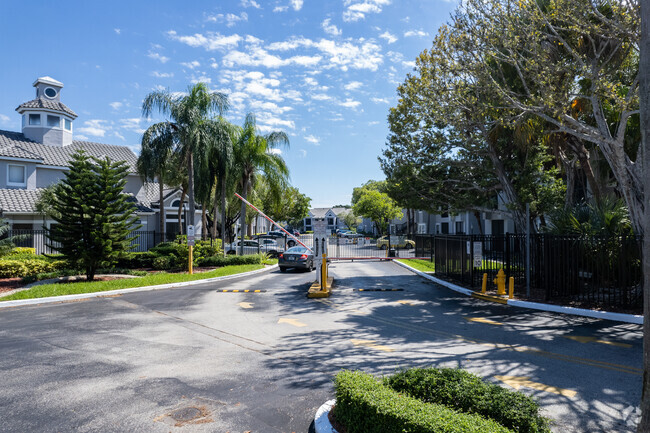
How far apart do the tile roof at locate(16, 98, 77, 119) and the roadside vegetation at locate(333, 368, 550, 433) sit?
A: 34.1 meters

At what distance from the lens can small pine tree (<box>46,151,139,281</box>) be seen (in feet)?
51.7

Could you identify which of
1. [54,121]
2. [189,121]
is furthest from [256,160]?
[54,121]

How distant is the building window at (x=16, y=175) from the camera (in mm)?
26150

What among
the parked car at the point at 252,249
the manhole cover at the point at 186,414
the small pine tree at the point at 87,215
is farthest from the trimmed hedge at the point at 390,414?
the parked car at the point at 252,249

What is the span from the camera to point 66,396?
5449 millimetres

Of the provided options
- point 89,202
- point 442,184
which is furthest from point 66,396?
point 442,184

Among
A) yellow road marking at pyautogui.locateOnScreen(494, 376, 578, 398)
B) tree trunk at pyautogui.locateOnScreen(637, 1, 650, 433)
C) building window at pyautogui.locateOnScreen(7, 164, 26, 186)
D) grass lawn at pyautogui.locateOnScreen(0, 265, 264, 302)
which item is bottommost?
yellow road marking at pyautogui.locateOnScreen(494, 376, 578, 398)

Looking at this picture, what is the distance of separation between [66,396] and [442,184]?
16.8m

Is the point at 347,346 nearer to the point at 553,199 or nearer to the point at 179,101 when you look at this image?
the point at 553,199

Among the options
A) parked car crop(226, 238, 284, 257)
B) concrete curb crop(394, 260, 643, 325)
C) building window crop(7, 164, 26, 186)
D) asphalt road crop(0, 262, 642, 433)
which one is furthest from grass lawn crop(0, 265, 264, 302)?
building window crop(7, 164, 26, 186)

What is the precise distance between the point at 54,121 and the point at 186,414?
110 ft

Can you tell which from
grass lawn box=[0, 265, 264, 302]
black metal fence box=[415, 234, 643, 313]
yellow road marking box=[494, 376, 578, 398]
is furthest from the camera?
grass lawn box=[0, 265, 264, 302]

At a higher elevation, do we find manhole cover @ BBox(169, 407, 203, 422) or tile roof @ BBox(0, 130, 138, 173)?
tile roof @ BBox(0, 130, 138, 173)

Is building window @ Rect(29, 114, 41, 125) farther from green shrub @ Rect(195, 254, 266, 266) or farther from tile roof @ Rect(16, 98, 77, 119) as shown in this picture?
green shrub @ Rect(195, 254, 266, 266)
